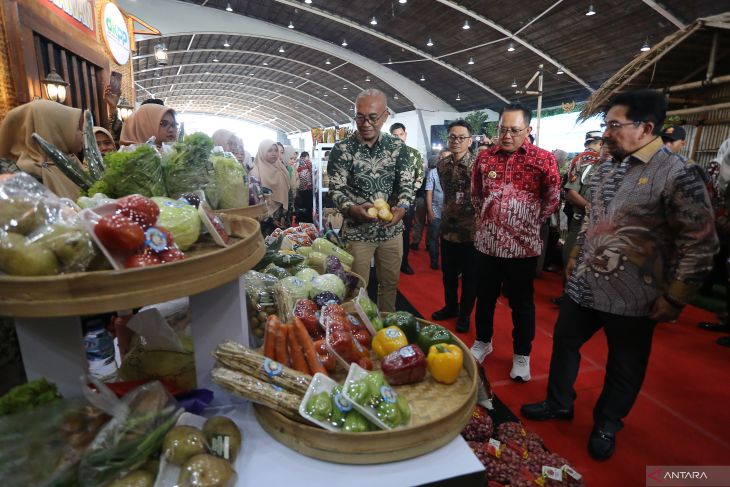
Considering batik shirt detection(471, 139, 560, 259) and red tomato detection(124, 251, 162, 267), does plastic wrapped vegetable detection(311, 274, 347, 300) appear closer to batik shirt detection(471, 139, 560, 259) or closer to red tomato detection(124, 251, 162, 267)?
red tomato detection(124, 251, 162, 267)

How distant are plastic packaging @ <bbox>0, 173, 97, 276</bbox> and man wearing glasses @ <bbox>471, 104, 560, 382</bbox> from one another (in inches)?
89.6

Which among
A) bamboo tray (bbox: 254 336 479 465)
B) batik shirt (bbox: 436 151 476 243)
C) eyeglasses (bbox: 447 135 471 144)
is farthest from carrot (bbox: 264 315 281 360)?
eyeglasses (bbox: 447 135 471 144)

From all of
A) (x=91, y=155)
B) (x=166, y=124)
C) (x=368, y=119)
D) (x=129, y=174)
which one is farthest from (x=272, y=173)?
(x=129, y=174)

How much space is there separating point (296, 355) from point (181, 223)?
1.55 ft

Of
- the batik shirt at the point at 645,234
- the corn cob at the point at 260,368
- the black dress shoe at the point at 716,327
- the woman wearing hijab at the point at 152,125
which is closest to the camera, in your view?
the corn cob at the point at 260,368

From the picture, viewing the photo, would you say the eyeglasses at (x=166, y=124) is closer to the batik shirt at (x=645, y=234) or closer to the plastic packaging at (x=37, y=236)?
the plastic packaging at (x=37, y=236)

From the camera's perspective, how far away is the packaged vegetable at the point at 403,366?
43.9 inches

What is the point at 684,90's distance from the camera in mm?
5062

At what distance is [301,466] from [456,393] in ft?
1.46

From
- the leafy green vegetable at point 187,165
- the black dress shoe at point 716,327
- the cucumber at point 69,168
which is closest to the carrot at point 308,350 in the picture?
the leafy green vegetable at point 187,165

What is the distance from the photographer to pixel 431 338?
51.3 inches

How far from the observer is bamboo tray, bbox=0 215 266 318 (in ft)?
2.25

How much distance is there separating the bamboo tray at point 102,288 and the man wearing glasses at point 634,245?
176cm

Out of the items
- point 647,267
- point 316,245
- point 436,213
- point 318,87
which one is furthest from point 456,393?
point 318,87
